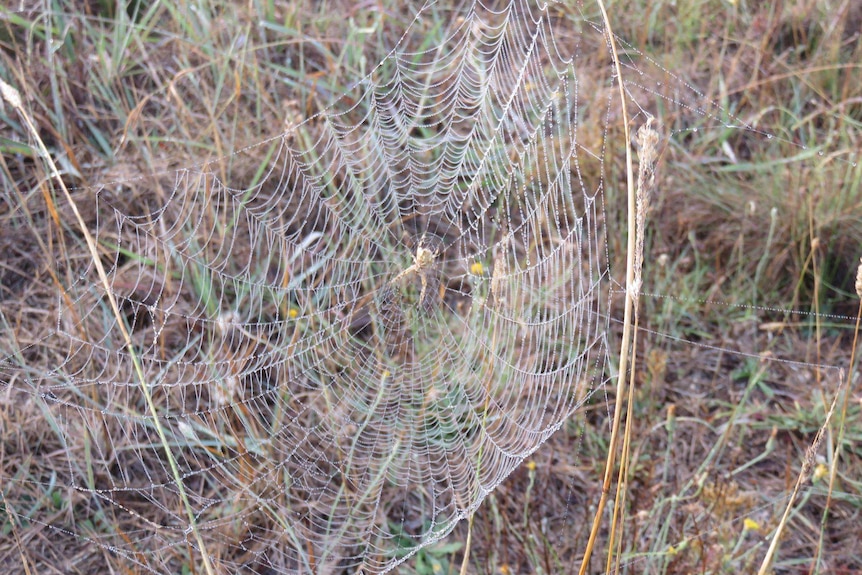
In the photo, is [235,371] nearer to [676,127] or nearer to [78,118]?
[78,118]

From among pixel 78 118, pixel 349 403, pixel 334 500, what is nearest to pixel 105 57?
pixel 78 118

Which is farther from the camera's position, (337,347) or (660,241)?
(660,241)

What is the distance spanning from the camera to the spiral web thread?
7.77 feet

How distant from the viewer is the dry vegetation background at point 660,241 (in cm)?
238

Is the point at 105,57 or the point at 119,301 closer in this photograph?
the point at 119,301

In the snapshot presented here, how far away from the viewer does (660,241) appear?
3.09m

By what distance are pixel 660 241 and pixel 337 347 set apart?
1254mm

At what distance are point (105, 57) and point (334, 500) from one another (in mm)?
1923

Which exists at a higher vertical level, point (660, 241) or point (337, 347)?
point (660, 241)

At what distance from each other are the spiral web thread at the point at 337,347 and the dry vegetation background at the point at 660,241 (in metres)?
0.13

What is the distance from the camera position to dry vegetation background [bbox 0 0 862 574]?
2.38 m

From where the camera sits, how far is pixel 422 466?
2619 millimetres

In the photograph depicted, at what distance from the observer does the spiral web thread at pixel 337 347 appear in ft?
7.77

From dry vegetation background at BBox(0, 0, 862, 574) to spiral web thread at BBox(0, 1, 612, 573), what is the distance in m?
0.13
